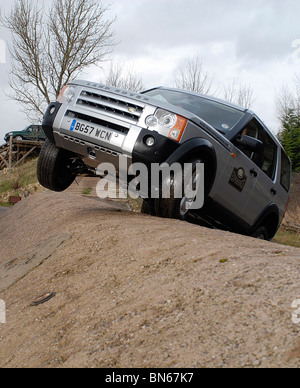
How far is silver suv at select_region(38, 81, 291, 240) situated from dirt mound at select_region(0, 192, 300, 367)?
0.86 m

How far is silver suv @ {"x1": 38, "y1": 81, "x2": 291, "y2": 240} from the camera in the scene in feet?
15.5

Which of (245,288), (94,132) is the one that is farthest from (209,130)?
(245,288)

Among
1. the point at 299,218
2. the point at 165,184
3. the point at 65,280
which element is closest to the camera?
the point at 65,280

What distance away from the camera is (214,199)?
5551 mm

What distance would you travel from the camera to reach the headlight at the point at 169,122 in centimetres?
470

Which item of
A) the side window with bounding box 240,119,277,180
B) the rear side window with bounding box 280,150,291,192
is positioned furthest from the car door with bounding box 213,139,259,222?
the rear side window with bounding box 280,150,291,192

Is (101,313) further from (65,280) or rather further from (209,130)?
(209,130)

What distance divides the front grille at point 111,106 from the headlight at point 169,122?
16 cm

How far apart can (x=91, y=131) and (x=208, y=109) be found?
1.77 m

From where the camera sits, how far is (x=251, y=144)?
536 centimetres

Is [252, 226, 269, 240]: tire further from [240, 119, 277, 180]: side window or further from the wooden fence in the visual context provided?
the wooden fence

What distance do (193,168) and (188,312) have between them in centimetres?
257

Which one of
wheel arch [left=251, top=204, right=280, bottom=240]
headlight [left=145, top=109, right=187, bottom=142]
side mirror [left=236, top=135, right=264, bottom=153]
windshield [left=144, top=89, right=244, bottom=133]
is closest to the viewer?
headlight [left=145, top=109, right=187, bottom=142]

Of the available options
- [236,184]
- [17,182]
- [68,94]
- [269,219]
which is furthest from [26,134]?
[236,184]
